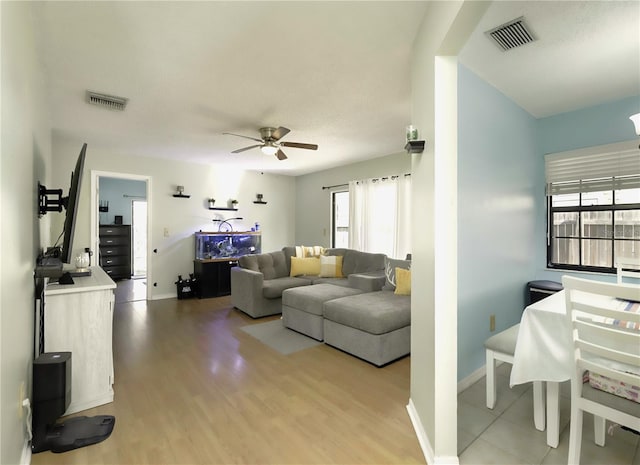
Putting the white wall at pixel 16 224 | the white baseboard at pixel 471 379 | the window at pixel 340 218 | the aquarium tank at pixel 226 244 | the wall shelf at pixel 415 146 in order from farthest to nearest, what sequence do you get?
the window at pixel 340 218
the aquarium tank at pixel 226 244
the white baseboard at pixel 471 379
the wall shelf at pixel 415 146
the white wall at pixel 16 224

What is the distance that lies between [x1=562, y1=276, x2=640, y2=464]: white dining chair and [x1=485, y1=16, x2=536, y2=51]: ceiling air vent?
154cm

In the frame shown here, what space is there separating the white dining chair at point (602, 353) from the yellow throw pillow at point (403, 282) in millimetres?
1895

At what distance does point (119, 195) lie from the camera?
7832 millimetres

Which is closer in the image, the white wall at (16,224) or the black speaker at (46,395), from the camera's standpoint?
the white wall at (16,224)

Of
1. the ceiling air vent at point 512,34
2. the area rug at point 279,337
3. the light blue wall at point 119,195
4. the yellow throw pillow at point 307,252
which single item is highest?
the ceiling air vent at point 512,34

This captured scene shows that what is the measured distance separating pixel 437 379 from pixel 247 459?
1.08 meters

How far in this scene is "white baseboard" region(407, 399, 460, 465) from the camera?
1586mm

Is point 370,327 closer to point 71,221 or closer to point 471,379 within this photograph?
point 471,379

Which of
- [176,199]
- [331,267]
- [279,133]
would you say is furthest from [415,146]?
[176,199]

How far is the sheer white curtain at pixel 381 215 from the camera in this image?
5.06 meters

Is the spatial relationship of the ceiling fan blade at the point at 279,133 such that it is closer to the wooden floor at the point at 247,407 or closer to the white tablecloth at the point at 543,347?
the wooden floor at the point at 247,407

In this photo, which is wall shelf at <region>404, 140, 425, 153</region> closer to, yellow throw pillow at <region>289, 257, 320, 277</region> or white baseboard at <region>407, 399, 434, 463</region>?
white baseboard at <region>407, 399, 434, 463</region>

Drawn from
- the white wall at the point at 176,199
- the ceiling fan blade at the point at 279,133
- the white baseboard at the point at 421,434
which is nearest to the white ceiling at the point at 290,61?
the ceiling fan blade at the point at 279,133

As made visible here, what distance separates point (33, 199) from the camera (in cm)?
200
